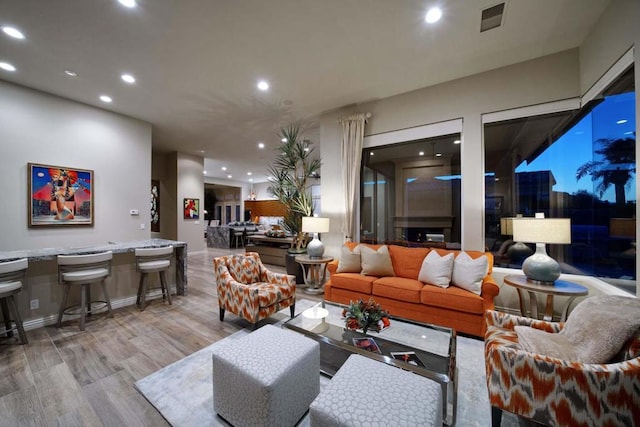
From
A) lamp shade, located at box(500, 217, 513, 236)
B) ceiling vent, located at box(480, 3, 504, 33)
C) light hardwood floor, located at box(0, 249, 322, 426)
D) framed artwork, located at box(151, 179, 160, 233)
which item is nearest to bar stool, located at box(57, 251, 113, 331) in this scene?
light hardwood floor, located at box(0, 249, 322, 426)

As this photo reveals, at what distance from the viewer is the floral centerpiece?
2172 mm

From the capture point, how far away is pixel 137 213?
4.91 meters

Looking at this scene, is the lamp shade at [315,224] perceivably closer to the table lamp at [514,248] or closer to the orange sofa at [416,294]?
the orange sofa at [416,294]

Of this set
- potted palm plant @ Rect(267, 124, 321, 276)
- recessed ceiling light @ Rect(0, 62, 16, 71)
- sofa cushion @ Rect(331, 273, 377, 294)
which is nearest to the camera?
recessed ceiling light @ Rect(0, 62, 16, 71)

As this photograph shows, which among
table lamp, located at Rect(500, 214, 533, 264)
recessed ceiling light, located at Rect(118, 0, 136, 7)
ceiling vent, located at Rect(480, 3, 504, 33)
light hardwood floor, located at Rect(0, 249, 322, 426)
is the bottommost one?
light hardwood floor, located at Rect(0, 249, 322, 426)

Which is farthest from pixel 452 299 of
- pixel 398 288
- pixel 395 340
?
pixel 395 340

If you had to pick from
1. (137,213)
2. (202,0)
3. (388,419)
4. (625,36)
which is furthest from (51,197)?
(625,36)

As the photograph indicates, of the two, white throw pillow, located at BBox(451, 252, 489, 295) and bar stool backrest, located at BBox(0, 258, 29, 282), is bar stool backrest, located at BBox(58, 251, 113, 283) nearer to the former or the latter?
bar stool backrest, located at BBox(0, 258, 29, 282)

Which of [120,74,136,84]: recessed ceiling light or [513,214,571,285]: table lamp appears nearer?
[513,214,571,285]: table lamp

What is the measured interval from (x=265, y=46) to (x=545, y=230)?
12.3 feet

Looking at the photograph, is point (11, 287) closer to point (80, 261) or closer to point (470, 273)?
point (80, 261)

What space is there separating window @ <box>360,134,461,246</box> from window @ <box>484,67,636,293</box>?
487 mm

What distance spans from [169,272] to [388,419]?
4.21 m

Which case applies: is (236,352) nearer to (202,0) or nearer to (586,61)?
(202,0)
